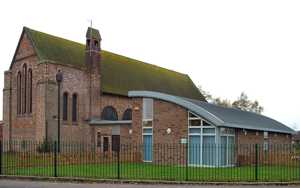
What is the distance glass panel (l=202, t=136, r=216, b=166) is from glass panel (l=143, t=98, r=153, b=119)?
14.7 feet

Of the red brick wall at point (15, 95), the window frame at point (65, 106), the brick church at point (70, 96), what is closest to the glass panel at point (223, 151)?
the brick church at point (70, 96)

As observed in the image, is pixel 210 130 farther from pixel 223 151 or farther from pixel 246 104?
pixel 246 104

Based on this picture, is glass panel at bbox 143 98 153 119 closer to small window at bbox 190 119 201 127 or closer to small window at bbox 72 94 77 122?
small window at bbox 190 119 201 127

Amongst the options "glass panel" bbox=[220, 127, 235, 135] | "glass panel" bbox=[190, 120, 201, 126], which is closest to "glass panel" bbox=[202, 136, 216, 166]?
"glass panel" bbox=[220, 127, 235, 135]

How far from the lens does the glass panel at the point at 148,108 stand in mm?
33562

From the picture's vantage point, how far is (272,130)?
3994 centimetres

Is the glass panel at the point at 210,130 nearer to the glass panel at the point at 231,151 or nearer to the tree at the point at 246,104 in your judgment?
the glass panel at the point at 231,151

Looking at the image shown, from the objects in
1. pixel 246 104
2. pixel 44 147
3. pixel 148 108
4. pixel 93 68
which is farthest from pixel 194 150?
pixel 246 104

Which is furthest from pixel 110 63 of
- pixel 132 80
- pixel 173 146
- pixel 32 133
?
pixel 173 146

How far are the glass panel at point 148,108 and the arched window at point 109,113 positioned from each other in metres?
19.3

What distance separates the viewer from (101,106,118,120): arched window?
5278cm

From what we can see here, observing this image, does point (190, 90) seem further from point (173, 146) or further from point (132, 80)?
point (173, 146)

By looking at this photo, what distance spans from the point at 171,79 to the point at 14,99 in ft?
81.5

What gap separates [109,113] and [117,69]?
25.6 ft
